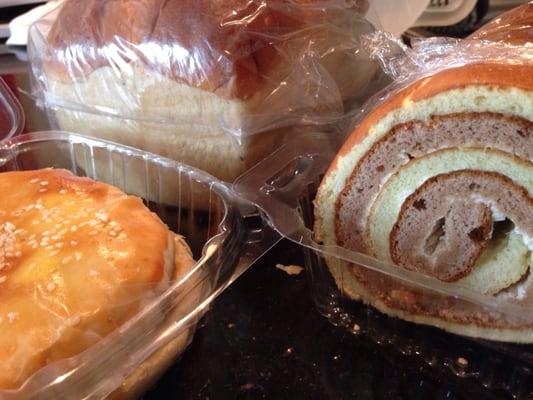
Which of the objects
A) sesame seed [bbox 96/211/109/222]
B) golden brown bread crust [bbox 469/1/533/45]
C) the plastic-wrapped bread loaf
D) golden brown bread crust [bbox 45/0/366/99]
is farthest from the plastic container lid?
golden brown bread crust [bbox 469/1/533/45]

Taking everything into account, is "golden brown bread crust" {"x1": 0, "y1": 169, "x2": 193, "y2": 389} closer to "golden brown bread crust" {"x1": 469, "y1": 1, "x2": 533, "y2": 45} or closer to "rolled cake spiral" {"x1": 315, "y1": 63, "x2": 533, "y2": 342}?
"rolled cake spiral" {"x1": 315, "y1": 63, "x2": 533, "y2": 342}

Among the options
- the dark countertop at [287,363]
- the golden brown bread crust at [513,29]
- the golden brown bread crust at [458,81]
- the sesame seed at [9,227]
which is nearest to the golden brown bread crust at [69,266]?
the sesame seed at [9,227]

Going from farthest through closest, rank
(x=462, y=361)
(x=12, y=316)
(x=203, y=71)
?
1. (x=203, y=71)
2. (x=462, y=361)
3. (x=12, y=316)

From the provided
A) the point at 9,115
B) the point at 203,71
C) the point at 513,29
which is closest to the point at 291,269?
the point at 203,71

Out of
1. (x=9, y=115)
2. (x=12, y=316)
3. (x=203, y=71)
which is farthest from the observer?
(x=9, y=115)

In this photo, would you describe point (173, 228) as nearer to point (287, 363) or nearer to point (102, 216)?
point (102, 216)
